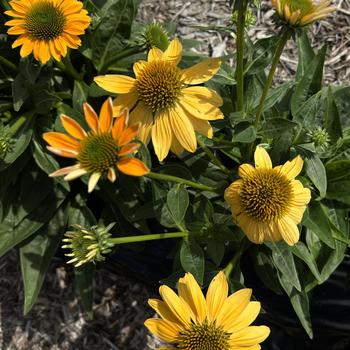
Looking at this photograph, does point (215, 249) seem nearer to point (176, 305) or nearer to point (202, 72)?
point (176, 305)

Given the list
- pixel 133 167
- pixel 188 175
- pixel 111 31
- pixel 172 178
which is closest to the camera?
pixel 133 167

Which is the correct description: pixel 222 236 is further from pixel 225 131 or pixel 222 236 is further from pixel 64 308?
pixel 64 308

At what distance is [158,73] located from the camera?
124 cm

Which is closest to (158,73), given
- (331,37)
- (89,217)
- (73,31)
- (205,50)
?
(73,31)

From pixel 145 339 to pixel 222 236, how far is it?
93 centimetres

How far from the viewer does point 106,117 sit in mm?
1007

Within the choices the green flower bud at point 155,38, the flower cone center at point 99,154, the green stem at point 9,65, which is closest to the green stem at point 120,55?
the green flower bud at point 155,38

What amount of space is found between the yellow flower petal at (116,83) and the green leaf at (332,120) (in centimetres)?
64

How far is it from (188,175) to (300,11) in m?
0.60

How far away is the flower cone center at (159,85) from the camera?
123cm

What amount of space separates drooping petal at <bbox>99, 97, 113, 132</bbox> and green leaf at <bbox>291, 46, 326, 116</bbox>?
30.9 inches

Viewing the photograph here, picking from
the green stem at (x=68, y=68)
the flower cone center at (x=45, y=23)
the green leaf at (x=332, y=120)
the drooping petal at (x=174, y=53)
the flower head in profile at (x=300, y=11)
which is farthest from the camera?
the green stem at (x=68, y=68)

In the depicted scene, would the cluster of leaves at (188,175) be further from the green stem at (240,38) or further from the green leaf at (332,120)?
the green stem at (240,38)

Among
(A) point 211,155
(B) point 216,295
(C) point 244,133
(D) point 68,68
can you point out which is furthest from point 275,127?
(D) point 68,68
